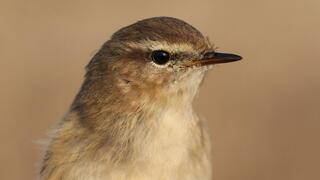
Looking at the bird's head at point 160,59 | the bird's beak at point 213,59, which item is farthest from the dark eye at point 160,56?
the bird's beak at point 213,59

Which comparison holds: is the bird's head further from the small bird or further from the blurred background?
the blurred background

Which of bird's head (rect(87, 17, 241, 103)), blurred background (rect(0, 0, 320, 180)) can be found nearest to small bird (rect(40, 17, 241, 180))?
bird's head (rect(87, 17, 241, 103))

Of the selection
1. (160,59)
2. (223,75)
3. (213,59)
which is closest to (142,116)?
(160,59)

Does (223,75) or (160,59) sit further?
(223,75)

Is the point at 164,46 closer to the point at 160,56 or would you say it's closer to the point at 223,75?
the point at 160,56

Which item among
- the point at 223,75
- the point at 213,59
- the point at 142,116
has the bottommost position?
the point at 223,75

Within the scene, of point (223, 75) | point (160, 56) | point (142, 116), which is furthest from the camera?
point (223, 75)

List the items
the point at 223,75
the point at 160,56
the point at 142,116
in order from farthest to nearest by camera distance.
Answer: the point at 223,75, the point at 160,56, the point at 142,116

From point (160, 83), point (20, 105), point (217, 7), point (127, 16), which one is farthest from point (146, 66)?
point (127, 16)
